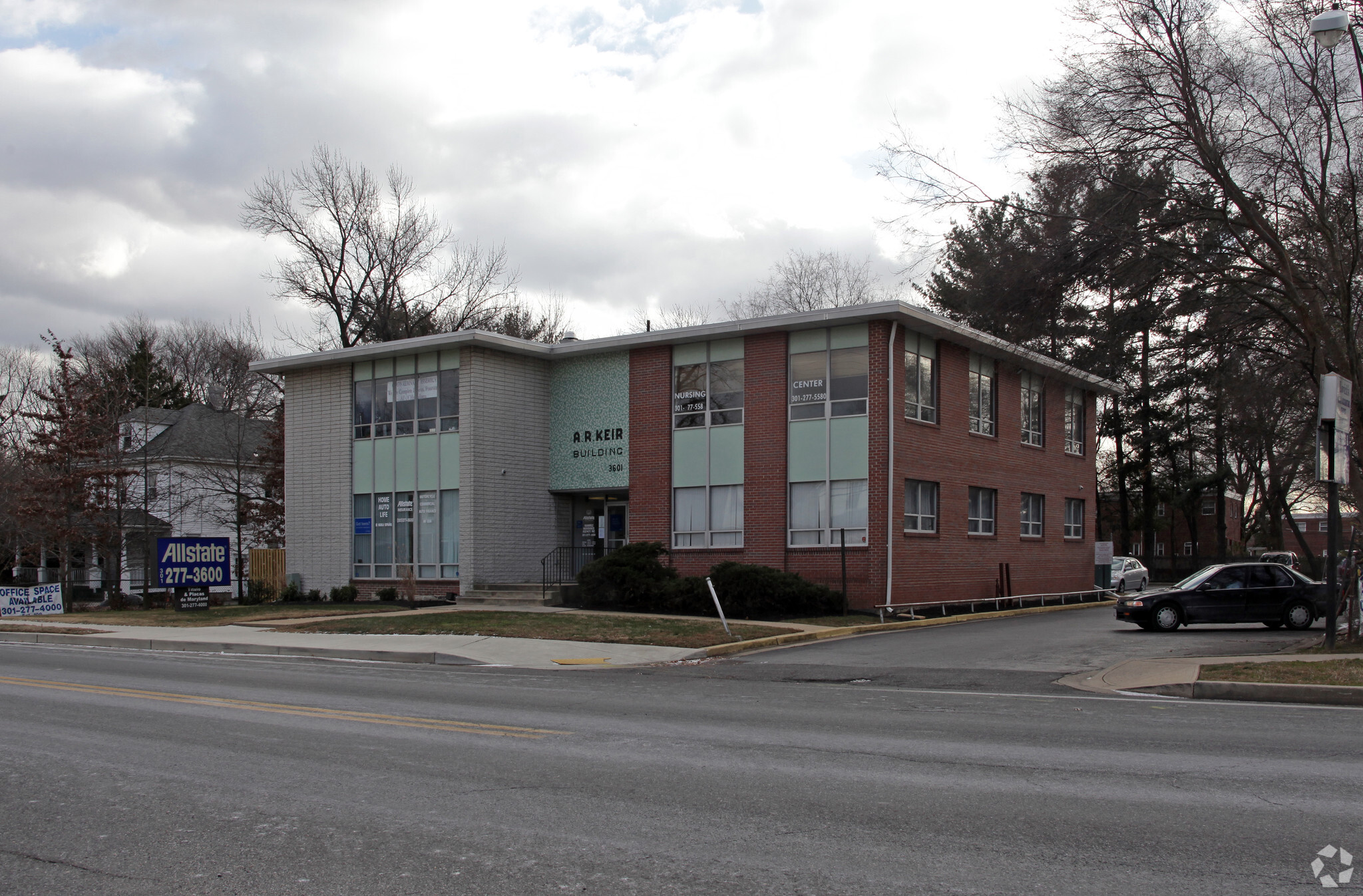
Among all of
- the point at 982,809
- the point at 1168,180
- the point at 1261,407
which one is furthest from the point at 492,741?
the point at 1261,407

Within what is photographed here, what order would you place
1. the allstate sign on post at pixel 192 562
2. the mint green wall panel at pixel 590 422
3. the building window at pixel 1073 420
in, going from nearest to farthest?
the allstate sign on post at pixel 192 562 → the mint green wall panel at pixel 590 422 → the building window at pixel 1073 420

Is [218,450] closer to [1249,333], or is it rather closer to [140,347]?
[140,347]

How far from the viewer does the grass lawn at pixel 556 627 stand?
63.7 ft

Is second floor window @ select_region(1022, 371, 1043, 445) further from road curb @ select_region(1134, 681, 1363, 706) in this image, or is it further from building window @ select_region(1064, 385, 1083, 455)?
road curb @ select_region(1134, 681, 1363, 706)

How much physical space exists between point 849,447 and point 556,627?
8.61 meters

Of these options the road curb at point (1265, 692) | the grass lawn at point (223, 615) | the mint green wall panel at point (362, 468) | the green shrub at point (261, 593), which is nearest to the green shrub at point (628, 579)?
the grass lawn at point (223, 615)

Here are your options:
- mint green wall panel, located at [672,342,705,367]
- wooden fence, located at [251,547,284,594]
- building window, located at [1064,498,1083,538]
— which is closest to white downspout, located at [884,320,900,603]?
mint green wall panel, located at [672,342,705,367]

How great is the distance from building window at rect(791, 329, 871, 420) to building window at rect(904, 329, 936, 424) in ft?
3.64

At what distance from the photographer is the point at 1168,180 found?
59.2 ft

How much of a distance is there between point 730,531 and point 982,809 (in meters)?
20.6

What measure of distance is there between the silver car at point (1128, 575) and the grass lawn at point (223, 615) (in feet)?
84.7

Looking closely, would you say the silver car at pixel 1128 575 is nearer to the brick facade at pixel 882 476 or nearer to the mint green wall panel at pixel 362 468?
the brick facade at pixel 882 476

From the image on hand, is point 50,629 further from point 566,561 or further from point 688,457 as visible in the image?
point 688,457

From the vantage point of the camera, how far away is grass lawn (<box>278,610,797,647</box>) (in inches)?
764
